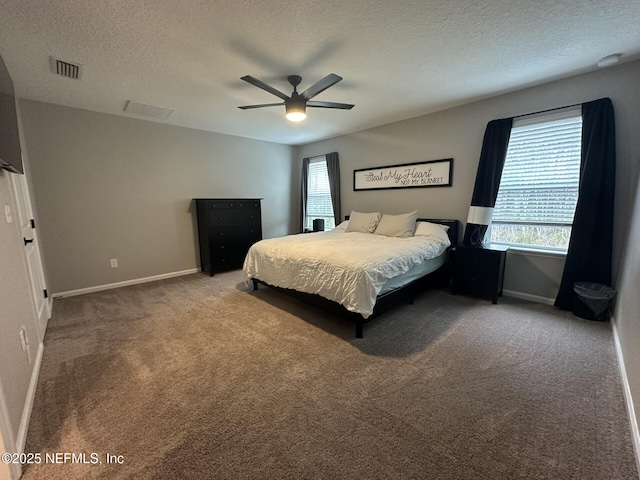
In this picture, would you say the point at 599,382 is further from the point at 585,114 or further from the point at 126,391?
the point at 126,391

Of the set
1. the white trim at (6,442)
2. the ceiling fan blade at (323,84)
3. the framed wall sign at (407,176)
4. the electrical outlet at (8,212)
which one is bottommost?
the white trim at (6,442)

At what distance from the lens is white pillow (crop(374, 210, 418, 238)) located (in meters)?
3.64

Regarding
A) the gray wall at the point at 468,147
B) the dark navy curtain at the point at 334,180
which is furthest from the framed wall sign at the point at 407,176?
the dark navy curtain at the point at 334,180

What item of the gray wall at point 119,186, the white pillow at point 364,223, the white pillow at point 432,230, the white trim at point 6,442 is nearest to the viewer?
the white trim at point 6,442

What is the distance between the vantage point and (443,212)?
387cm

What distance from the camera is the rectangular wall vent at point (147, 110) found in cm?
333

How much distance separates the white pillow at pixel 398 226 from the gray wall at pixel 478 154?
486mm

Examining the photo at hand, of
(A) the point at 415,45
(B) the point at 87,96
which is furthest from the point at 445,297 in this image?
(B) the point at 87,96

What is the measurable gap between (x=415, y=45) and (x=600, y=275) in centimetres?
290

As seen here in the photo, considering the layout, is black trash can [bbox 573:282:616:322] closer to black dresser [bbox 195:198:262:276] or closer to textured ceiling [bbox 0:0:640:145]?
textured ceiling [bbox 0:0:640:145]

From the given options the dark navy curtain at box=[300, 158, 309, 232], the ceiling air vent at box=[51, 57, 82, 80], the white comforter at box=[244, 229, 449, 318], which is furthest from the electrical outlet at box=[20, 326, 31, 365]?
the dark navy curtain at box=[300, 158, 309, 232]

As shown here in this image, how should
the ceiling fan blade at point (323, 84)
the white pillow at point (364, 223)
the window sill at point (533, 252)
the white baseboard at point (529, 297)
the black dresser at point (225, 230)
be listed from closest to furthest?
the ceiling fan blade at point (323, 84), the window sill at point (533, 252), the white baseboard at point (529, 297), the white pillow at point (364, 223), the black dresser at point (225, 230)

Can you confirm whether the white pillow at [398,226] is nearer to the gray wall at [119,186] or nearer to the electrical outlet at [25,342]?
the gray wall at [119,186]

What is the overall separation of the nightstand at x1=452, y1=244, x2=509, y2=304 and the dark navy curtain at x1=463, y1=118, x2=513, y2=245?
233 mm
